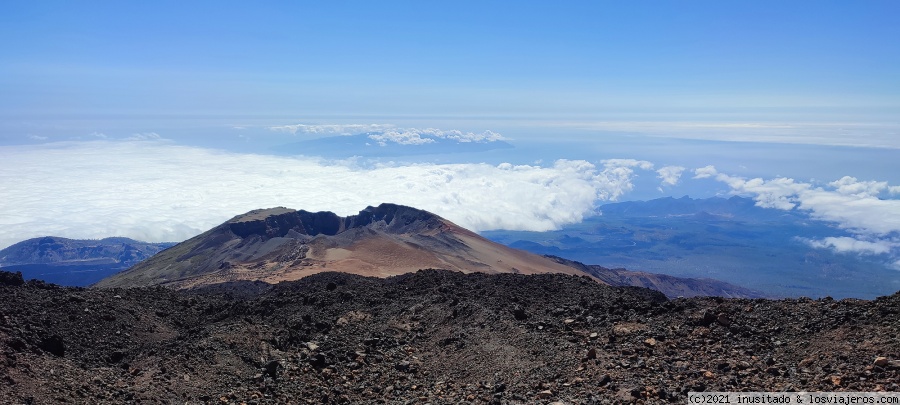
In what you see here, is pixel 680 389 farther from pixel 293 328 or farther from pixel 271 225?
pixel 271 225

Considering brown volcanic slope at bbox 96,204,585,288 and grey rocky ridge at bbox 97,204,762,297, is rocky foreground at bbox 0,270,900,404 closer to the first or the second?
brown volcanic slope at bbox 96,204,585,288

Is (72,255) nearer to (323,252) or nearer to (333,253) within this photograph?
(323,252)

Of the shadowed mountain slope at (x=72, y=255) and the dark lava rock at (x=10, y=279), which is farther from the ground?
the dark lava rock at (x=10, y=279)

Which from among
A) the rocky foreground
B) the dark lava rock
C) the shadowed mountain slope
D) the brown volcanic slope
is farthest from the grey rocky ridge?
the shadowed mountain slope

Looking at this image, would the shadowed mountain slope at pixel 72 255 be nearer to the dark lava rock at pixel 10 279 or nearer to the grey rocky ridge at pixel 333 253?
the grey rocky ridge at pixel 333 253

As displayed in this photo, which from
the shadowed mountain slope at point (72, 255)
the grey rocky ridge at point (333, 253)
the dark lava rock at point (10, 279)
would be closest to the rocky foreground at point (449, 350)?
the dark lava rock at point (10, 279)

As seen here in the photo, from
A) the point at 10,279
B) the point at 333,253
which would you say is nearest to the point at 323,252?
the point at 333,253
